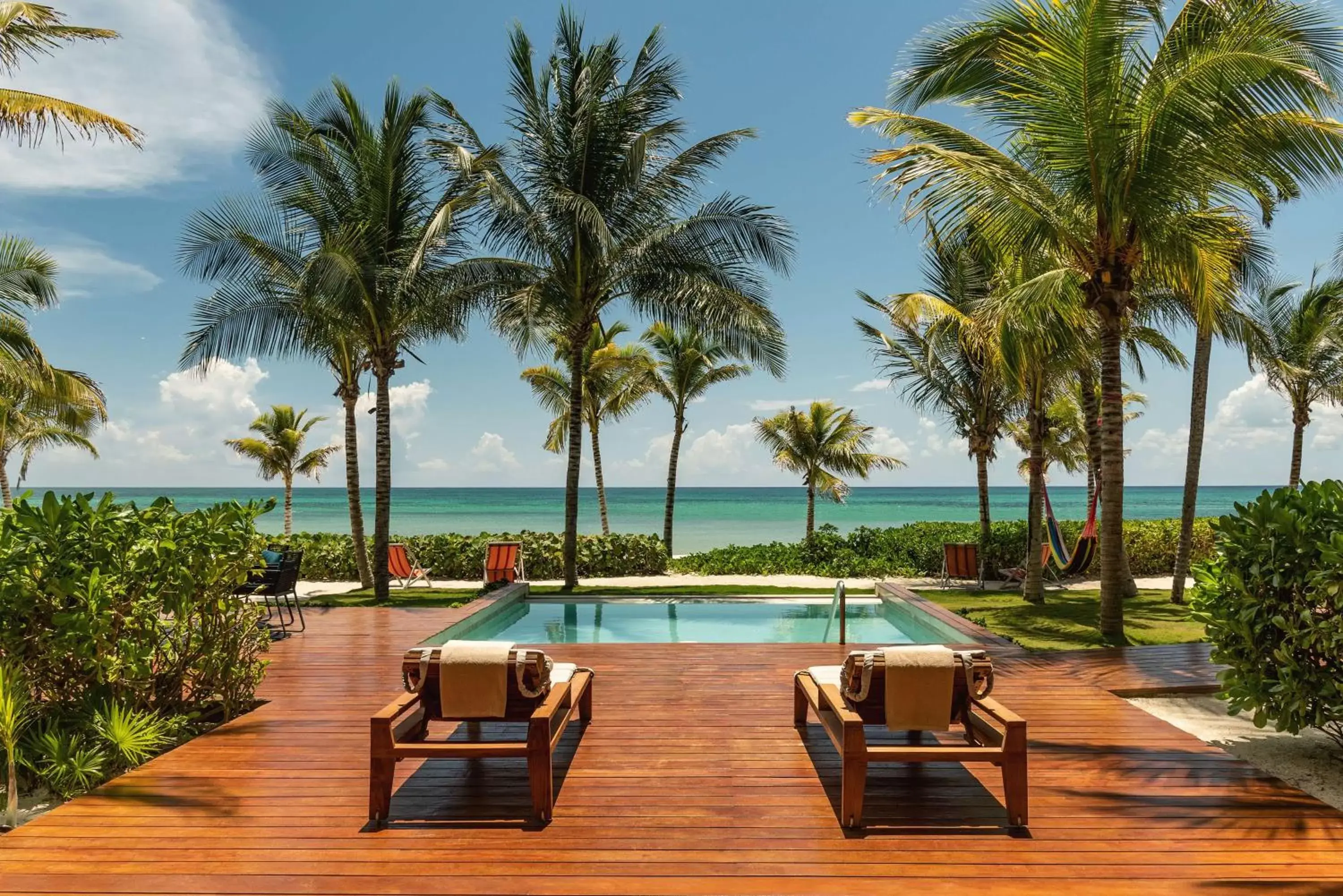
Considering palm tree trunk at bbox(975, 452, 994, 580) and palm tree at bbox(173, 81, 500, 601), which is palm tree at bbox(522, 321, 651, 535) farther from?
palm tree trunk at bbox(975, 452, 994, 580)

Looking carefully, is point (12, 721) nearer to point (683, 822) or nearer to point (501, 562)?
point (683, 822)

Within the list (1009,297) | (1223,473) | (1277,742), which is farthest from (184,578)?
(1223,473)

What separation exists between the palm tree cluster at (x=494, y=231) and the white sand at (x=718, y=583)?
1666 mm

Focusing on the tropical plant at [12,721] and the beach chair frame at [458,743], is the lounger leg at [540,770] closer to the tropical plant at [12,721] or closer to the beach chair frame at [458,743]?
the beach chair frame at [458,743]

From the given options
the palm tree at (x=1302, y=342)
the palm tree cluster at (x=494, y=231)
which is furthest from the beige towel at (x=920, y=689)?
the palm tree at (x=1302, y=342)

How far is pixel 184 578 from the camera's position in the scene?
4.55 meters

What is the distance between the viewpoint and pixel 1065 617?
9.71 metres

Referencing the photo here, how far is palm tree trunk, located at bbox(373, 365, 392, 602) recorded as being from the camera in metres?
11.3

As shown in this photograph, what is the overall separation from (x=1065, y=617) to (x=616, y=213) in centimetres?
901

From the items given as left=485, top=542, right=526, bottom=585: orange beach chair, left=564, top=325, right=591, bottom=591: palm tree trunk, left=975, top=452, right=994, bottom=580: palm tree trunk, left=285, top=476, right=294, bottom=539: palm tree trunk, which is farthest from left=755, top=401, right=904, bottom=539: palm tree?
left=285, top=476, right=294, bottom=539: palm tree trunk

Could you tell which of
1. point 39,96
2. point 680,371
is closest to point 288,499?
point 680,371

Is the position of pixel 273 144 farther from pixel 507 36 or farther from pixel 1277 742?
pixel 1277 742

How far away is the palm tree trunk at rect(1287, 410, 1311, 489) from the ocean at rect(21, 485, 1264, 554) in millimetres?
26446

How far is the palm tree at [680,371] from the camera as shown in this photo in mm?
18406
